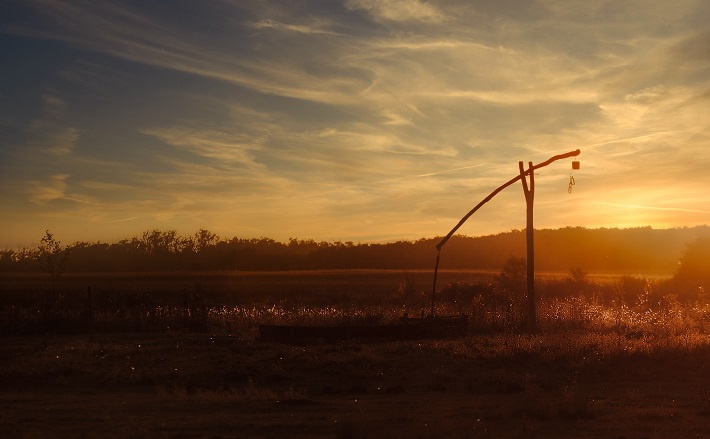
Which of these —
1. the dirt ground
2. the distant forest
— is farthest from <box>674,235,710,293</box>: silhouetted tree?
the dirt ground

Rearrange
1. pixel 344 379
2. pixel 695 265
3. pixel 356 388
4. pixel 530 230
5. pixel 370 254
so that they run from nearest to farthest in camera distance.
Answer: pixel 356 388
pixel 344 379
pixel 530 230
pixel 695 265
pixel 370 254

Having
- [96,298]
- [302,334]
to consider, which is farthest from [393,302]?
[302,334]

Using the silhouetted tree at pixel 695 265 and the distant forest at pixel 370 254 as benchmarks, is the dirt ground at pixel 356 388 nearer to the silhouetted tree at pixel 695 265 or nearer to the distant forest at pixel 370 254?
the silhouetted tree at pixel 695 265

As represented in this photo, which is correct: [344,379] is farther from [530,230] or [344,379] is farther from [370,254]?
[370,254]

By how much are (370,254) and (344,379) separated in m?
105

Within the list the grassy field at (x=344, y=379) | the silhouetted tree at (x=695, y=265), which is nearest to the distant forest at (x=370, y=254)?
the silhouetted tree at (x=695, y=265)

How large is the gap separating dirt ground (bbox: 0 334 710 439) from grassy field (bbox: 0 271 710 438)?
0.17ft

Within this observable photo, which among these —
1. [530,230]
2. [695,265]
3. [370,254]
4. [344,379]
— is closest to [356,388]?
[344,379]

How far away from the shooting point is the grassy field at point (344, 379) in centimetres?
1289

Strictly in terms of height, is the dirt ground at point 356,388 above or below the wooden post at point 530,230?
below

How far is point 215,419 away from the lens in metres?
13.2

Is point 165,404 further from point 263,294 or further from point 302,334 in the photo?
point 263,294

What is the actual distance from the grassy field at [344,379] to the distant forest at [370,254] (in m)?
70.6

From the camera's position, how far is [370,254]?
407ft
